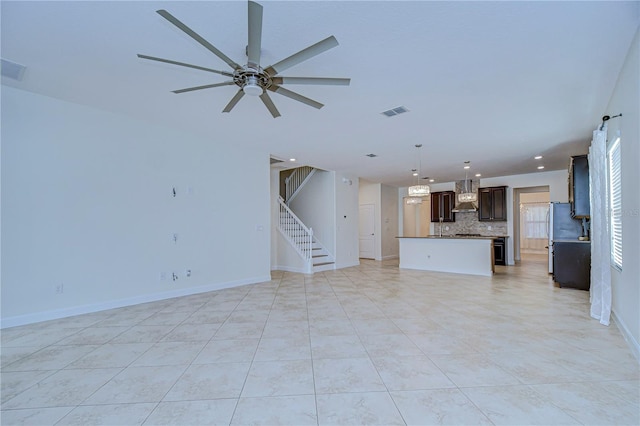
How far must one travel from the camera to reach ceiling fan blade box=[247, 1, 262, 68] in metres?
1.87

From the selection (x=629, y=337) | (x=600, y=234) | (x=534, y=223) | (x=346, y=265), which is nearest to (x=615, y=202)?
(x=600, y=234)

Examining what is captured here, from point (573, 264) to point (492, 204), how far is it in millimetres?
4419

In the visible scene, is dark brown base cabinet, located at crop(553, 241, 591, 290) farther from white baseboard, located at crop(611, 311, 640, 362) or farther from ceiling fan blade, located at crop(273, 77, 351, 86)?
ceiling fan blade, located at crop(273, 77, 351, 86)

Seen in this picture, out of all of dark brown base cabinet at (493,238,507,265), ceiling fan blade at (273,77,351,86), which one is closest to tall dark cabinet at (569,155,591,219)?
dark brown base cabinet at (493,238,507,265)

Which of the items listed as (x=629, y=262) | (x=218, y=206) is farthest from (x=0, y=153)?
(x=629, y=262)

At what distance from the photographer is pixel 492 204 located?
32.0 feet

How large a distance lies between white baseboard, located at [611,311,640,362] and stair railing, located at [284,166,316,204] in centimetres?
723

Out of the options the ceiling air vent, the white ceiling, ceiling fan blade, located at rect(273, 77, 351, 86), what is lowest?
ceiling fan blade, located at rect(273, 77, 351, 86)

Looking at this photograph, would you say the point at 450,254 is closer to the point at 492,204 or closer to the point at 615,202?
the point at 492,204

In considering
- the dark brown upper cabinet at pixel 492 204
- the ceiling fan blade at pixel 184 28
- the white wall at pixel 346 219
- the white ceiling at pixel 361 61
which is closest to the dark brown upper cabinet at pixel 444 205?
the dark brown upper cabinet at pixel 492 204

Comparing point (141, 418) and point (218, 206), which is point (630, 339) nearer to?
point (141, 418)

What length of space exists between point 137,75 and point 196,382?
10.5ft

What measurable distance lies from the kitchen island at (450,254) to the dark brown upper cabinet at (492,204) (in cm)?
215

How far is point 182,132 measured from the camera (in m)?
5.26
